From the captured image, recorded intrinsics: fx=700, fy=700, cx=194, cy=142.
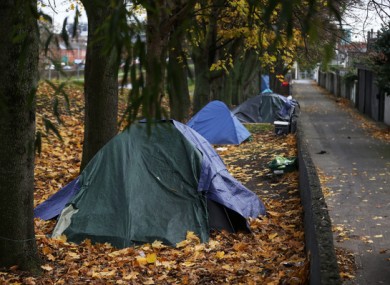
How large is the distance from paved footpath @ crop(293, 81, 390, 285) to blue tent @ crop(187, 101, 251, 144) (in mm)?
2490

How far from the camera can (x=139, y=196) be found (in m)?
9.85

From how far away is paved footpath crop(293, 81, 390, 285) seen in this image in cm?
923

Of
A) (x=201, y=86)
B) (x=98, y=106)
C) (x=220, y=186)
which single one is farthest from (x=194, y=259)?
(x=201, y=86)

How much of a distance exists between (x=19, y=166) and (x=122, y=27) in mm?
4306

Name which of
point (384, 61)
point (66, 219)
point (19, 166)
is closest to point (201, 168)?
point (66, 219)

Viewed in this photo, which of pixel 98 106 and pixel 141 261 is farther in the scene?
pixel 98 106

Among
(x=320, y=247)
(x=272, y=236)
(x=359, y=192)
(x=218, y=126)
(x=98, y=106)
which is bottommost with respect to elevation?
(x=359, y=192)

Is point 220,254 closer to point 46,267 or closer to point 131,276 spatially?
point 131,276

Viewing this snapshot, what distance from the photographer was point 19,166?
7.40 meters

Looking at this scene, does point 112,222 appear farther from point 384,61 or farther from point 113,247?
point 384,61

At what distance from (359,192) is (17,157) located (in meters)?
8.81

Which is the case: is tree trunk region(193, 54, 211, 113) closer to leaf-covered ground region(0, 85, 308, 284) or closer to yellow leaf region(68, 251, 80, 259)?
leaf-covered ground region(0, 85, 308, 284)

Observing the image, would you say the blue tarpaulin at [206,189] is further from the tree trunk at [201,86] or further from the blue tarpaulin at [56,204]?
the tree trunk at [201,86]

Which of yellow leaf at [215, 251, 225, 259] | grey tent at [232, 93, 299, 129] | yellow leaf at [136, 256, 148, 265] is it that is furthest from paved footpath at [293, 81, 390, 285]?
yellow leaf at [136, 256, 148, 265]
